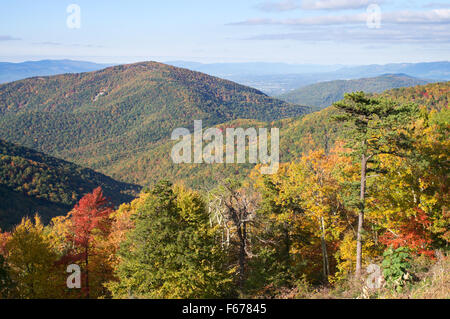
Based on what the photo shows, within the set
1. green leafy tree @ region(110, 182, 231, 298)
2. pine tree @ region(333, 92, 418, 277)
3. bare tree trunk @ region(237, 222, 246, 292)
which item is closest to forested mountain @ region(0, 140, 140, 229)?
green leafy tree @ region(110, 182, 231, 298)

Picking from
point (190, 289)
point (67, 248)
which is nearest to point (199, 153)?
point (67, 248)

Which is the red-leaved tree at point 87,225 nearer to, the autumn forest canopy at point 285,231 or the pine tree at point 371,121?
the autumn forest canopy at point 285,231

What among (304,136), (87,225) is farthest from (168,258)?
(304,136)

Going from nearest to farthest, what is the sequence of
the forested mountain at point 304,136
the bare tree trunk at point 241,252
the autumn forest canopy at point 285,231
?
1. the autumn forest canopy at point 285,231
2. the bare tree trunk at point 241,252
3. the forested mountain at point 304,136

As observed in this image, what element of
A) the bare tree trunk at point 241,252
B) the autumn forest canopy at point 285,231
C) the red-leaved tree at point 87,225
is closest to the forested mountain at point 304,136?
the red-leaved tree at point 87,225

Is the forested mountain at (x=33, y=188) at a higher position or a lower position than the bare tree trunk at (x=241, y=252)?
lower

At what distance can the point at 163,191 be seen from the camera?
653 inches

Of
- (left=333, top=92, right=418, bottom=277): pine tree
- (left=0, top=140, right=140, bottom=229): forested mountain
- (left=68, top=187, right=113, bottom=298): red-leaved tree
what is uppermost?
(left=333, top=92, right=418, bottom=277): pine tree

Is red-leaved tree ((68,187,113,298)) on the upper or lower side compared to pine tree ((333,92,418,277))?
lower

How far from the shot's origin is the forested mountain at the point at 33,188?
9875 centimetres

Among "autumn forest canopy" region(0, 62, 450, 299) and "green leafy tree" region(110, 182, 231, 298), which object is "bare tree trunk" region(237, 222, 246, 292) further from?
"green leafy tree" region(110, 182, 231, 298)

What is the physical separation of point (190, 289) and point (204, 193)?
545 centimetres

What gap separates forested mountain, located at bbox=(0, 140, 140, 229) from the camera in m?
98.8

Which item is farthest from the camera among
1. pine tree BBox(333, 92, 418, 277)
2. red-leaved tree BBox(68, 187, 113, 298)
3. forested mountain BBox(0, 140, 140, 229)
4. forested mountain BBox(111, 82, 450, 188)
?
forested mountain BBox(111, 82, 450, 188)
